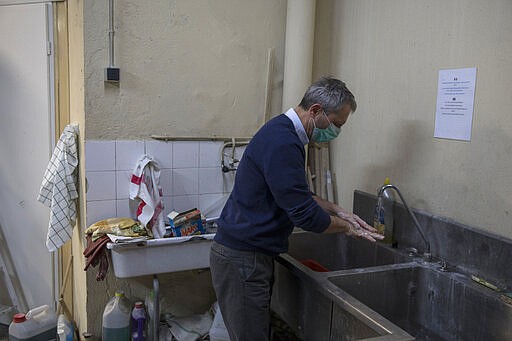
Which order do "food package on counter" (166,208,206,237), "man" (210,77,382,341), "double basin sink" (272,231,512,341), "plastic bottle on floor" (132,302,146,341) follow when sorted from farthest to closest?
"plastic bottle on floor" (132,302,146,341), "food package on counter" (166,208,206,237), "man" (210,77,382,341), "double basin sink" (272,231,512,341)

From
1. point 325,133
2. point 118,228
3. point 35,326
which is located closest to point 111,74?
point 118,228

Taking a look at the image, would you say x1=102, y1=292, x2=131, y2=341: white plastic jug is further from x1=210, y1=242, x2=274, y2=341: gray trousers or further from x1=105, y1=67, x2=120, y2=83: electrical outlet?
x1=105, y1=67, x2=120, y2=83: electrical outlet

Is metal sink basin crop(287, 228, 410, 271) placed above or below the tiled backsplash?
below

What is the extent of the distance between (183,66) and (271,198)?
103 cm

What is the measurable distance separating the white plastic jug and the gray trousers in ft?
2.57

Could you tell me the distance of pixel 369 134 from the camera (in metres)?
2.27

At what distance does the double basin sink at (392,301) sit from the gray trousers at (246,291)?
0.15 metres

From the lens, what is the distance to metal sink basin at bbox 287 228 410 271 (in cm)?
204

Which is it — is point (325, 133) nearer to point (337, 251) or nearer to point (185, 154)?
point (337, 251)

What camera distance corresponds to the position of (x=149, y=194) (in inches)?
85.7

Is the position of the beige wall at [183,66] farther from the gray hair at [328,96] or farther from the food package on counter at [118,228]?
the gray hair at [328,96]

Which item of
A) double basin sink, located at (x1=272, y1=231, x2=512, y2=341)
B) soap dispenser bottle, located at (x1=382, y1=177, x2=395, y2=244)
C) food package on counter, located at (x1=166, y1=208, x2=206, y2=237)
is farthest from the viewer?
food package on counter, located at (x1=166, y1=208, x2=206, y2=237)

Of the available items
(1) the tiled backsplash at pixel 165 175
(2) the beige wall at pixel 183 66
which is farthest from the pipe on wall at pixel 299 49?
(1) the tiled backsplash at pixel 165 175

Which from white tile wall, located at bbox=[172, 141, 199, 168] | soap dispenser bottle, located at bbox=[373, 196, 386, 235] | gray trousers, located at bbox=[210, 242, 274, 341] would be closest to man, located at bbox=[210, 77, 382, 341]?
gray trousers, located at bbox=[210, 242, 274, 341]
